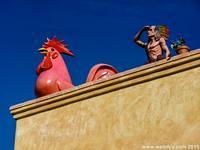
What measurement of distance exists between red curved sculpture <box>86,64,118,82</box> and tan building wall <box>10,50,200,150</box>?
15.7 inches

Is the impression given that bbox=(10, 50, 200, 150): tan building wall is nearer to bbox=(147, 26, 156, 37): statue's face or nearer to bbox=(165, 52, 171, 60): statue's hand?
bbox=(165, 52, 171, 60): statue's hand

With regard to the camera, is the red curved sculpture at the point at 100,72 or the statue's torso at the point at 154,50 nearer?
the statue's torso at the point at 154,50

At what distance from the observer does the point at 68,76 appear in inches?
369

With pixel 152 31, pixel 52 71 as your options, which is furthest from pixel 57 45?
pixel 152 31

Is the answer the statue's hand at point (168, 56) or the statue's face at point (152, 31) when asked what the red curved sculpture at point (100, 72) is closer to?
the statue's face at point (152, 31)

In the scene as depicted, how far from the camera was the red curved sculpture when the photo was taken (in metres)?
8.62

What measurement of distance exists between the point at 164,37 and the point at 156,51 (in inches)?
14.0

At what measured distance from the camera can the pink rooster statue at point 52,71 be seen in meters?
8.91

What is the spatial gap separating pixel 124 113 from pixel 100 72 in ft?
4.34

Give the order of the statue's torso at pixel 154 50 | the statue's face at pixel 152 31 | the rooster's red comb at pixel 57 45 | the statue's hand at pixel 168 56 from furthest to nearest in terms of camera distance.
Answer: the rooster's red comb at pixel 57 45, the statue's face at pixel 152 31, the statue's torso at pixel 154 50, the statue's hand at pixel 168 56

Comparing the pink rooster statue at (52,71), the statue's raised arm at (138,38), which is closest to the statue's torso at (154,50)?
the statue's raised arm at (138,38)

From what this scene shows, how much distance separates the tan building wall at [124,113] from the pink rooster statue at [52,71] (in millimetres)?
296

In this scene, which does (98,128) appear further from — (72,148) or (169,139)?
(169,139)

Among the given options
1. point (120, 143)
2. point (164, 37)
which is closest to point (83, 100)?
point (120, 143)
